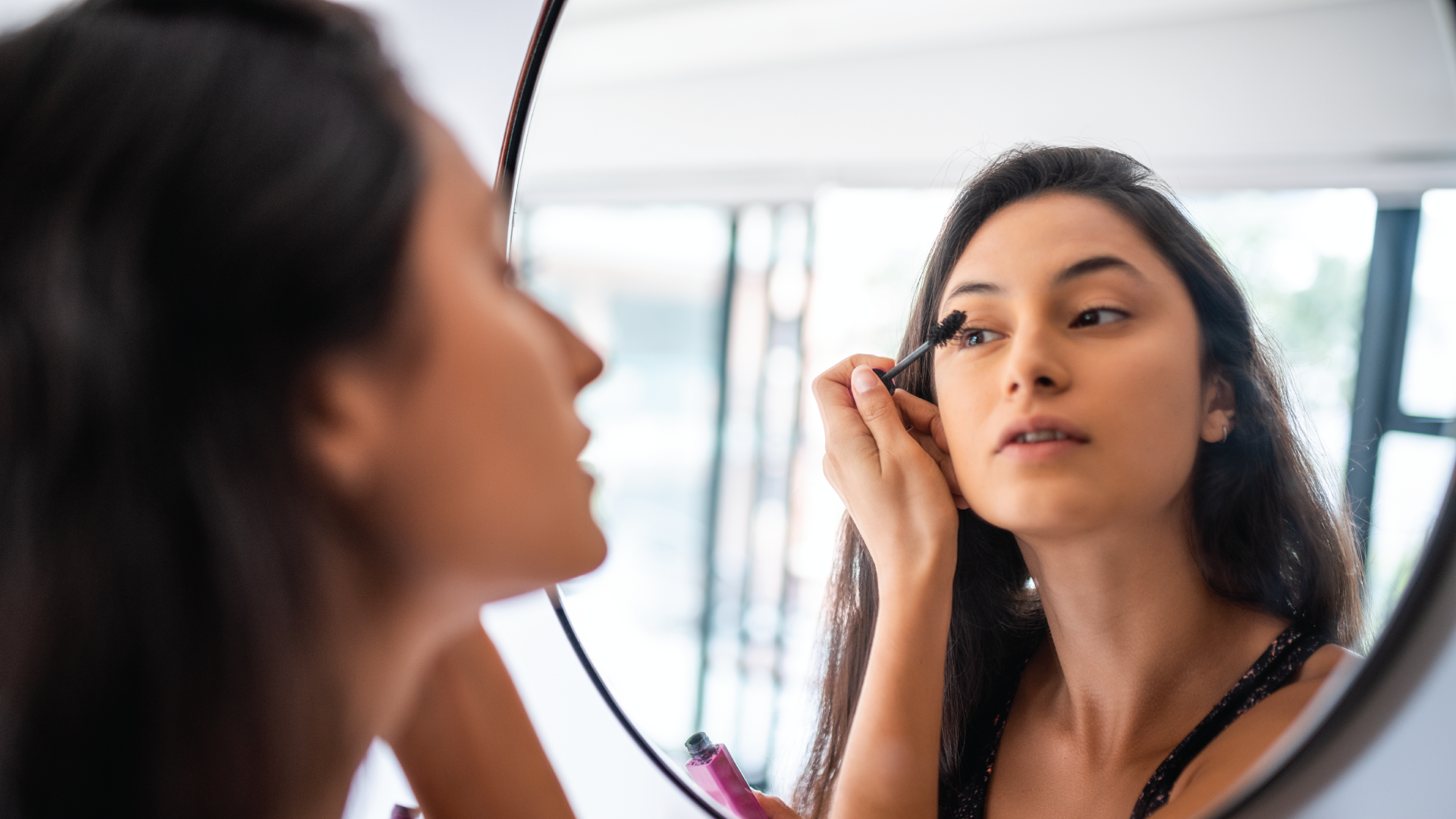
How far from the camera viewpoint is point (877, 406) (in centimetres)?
38

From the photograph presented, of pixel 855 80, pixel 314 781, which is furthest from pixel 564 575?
pixel 855 80

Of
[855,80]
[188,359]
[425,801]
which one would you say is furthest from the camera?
[425,801]

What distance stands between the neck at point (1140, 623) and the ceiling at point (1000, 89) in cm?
15

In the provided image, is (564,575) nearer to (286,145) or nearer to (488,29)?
(286,145)

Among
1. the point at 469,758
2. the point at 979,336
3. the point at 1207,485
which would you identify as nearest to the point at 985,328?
the point at 979,336

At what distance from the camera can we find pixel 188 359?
25 cm

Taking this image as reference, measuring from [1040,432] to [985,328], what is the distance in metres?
0.05

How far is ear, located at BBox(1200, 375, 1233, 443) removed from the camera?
0.31 meters

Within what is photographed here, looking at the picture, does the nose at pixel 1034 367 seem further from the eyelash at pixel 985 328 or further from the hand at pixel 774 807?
the hand at pixel 774 807

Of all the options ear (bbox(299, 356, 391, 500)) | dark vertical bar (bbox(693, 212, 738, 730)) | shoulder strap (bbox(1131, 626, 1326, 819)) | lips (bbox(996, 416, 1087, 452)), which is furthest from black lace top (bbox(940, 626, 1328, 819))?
ear (bbox(299, 356, 391, 500))

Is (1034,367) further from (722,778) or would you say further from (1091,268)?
(722,778)

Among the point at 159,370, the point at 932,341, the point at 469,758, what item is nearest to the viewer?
the point at 159,370

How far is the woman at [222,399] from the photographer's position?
0.24 metres

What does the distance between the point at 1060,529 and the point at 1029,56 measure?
7.6 inches
